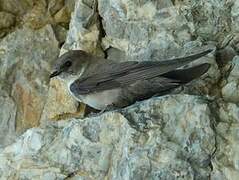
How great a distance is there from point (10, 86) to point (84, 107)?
3.01ft

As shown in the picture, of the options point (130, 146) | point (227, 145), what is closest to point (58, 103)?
point (130, 146)

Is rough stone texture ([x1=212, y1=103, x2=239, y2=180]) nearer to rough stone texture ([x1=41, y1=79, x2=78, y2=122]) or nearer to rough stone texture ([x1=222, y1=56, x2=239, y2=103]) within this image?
rough stone texture ([x1=222, y1=56, x2=239, y2=103])

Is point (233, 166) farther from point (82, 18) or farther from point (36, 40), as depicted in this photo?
point (36, 40)

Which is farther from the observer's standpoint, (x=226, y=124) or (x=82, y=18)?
(x=82, y=18)

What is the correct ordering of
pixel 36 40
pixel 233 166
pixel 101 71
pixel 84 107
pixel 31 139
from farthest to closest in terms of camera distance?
pixel 36 40
pixel 84 107
pixel 101 71
pixel 31 139
pixel 233 166

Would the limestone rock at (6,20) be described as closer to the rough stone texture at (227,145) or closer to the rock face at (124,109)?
the rock face at (124,109)

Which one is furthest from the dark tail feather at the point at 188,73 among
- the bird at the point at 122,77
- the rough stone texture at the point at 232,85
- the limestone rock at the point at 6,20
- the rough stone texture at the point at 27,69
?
the limestone rock at the point at 6,20

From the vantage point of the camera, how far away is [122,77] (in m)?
6.81

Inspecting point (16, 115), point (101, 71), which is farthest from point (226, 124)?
point (16, 115)

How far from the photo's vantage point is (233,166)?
233 inches

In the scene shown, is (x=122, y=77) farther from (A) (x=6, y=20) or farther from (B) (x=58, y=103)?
(A) (x=6, y=20)

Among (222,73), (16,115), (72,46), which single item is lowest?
(16,115)

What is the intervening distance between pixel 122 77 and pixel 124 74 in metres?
0.04

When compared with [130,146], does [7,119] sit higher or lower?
lower
